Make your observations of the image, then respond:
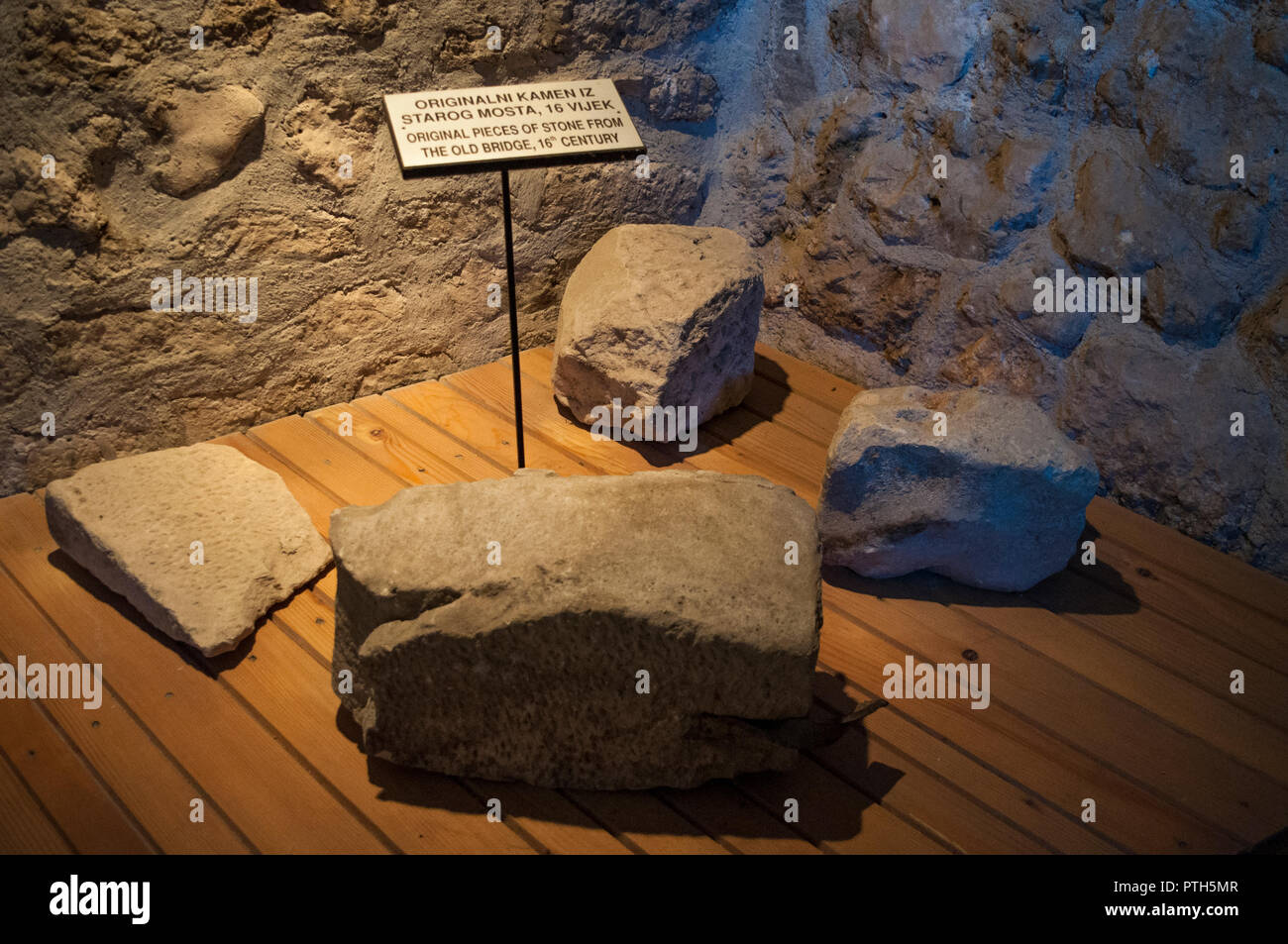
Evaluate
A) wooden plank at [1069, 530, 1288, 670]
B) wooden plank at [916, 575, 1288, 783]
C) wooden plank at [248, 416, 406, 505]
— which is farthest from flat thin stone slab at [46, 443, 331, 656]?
wooden plank at [1069, 530, 1288, 670]

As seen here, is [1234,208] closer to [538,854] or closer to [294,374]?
[538,854]

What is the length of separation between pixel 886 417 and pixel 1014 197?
0.91m

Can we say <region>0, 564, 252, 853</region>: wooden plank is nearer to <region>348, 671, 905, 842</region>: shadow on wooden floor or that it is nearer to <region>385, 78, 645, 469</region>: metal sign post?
<region>348, 671, 905, 842</region>: shadow on wooden floor

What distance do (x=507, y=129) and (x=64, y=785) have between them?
168 centimetres

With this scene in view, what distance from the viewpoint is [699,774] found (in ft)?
7.72

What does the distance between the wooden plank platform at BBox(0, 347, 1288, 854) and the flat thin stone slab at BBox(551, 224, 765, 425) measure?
0.30m

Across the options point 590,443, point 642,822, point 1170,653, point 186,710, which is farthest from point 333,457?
point 1170,653

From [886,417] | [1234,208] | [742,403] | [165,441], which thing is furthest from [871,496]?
[165,441]

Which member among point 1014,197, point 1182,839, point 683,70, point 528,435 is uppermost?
point 683,70

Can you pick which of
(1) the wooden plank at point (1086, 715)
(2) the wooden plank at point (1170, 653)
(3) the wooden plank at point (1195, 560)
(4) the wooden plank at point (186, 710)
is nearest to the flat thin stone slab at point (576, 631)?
(4) the wooden plank at point (186, 710)

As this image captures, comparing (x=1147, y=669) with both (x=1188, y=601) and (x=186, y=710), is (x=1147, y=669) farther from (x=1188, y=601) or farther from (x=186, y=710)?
(x=186, y=710)

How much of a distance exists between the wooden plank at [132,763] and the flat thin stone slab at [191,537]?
0.64 ft

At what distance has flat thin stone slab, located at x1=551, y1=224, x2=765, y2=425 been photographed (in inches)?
128

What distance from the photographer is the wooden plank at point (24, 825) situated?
2162 millimetres
